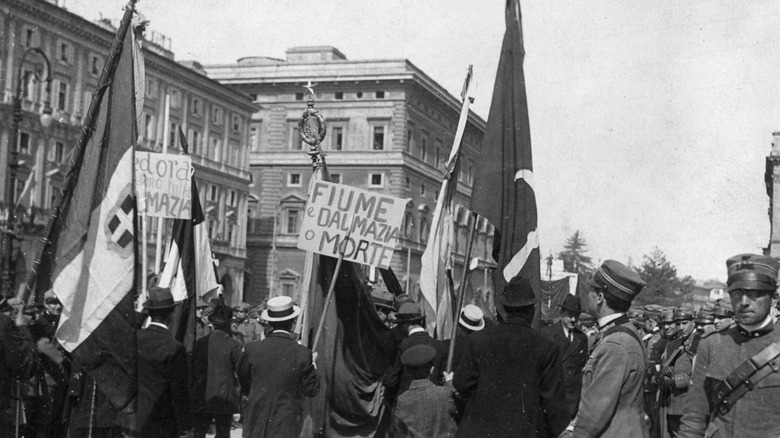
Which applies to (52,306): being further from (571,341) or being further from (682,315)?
(682,315)

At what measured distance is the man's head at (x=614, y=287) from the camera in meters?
5.16

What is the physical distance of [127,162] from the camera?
6988mm

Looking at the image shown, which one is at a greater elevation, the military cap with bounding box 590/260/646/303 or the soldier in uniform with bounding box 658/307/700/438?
the military cap with bounding box 590/260/646/303

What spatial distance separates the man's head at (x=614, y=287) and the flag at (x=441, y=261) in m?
4.33

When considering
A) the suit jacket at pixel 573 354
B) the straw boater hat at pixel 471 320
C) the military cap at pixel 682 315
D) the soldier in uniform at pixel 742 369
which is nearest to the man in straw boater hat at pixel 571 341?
the suit jacket at pixel 573 354

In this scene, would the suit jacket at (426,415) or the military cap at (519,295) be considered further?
the suit jacket at (426,415)

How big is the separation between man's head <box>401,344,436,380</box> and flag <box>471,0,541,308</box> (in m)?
0.64

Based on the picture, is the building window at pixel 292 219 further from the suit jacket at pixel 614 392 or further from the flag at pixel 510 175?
the suit jacket at pixel 614 392

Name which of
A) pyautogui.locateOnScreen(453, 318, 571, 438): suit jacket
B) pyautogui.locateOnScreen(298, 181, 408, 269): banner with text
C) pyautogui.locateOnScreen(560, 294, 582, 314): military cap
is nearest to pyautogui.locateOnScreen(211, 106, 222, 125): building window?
pyautogui.locateOnScreen(298, 181, 408, 269): banner with text

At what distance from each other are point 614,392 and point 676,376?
20.4ft

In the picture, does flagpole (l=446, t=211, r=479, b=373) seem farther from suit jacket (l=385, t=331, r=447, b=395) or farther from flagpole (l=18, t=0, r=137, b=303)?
flagpole (l=18, t=0, r=137, b=303)

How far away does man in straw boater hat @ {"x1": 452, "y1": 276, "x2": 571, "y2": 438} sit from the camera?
17.5 ft

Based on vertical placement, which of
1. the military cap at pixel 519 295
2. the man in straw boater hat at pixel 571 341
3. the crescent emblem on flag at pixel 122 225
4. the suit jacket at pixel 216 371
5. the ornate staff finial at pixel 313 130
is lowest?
the suit jacket at pixel 216 371

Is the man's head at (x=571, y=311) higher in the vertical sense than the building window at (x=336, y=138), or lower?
lower
